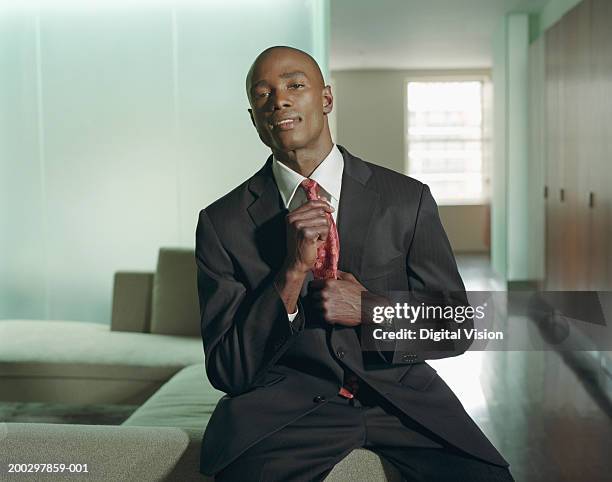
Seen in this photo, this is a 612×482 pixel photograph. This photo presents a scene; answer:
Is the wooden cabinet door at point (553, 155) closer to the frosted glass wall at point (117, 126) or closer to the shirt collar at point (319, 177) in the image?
the frosted glass wall at point (117, 126)

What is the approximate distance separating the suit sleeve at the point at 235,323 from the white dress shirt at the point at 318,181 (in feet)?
Result: 0.43

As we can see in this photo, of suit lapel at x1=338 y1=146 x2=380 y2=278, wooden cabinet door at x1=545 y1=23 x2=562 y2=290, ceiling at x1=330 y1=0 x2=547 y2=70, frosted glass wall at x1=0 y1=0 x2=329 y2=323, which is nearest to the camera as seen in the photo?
suit lapel at x1=338 y1=146 x2=380 y2=278

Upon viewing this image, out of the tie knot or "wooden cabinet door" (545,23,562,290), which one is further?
"wooden cabinet door" (545,23,562,290)

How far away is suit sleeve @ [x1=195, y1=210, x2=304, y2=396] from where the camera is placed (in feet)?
4.50

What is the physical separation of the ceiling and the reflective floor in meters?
3.46

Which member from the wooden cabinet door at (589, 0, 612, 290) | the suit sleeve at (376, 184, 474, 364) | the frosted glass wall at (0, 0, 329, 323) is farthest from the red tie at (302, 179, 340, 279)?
the wooden cabinet door at (589, 0, 612, 290)

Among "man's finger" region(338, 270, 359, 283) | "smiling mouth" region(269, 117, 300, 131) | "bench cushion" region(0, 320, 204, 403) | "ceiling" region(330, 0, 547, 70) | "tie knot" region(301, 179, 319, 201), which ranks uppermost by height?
"ceiling" region(330, 0, 547, 70)

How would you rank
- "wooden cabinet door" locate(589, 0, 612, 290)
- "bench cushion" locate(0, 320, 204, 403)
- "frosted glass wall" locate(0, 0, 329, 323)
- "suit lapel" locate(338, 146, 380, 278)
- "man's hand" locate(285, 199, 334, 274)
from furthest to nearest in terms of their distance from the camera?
1. "wooden cabinet door" locate(589, 0, 612, 290)
2. "frosted glass wall" locate(0, 0, 329, 323)
3. "bench cushion" locate(0, 320, 204, 403)
4. "suit lapel" locate(338, 146, 380, 278)
5. "man's hand" locate(285, 199, 334, 274)

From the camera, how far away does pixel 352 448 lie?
1.45 m

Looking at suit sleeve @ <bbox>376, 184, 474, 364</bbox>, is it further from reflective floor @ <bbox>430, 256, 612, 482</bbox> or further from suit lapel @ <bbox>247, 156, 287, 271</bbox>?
reflective floor @ <bbox>430, 256, 612, 482</bbox>

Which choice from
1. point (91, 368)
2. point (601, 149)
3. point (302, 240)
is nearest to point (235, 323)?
point (302, 240)

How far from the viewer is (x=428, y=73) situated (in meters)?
12.0

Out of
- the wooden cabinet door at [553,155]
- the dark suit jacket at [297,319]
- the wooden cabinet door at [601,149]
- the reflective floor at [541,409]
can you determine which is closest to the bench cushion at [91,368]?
the reflective floor at [541,409]

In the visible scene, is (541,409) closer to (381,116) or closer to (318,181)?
(318,181)
